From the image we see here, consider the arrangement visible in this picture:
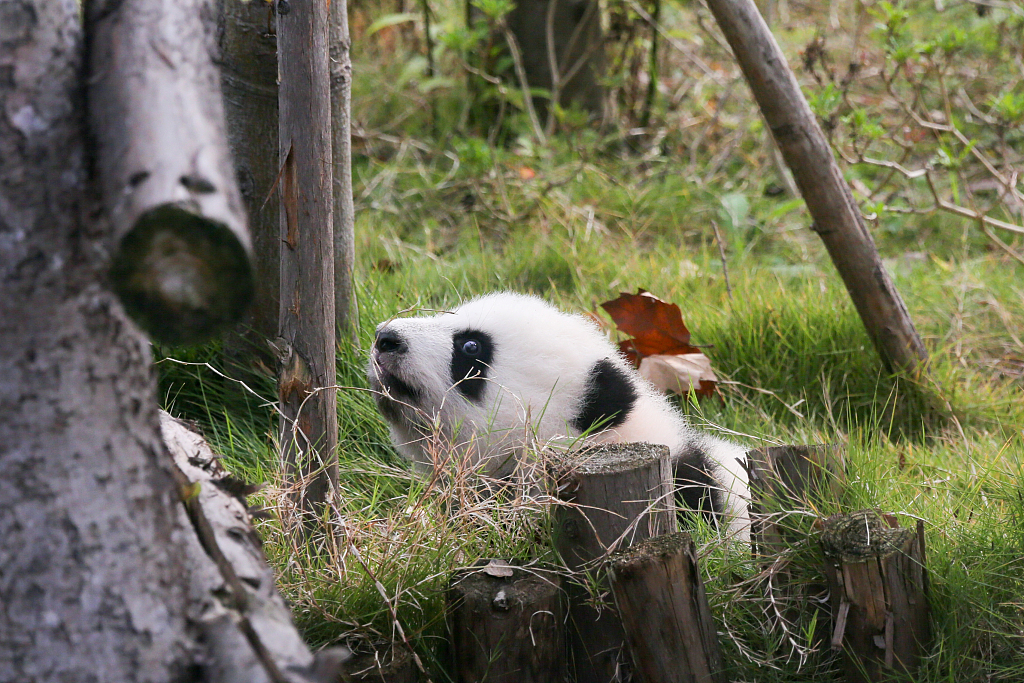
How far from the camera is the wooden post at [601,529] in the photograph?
82.3 inches

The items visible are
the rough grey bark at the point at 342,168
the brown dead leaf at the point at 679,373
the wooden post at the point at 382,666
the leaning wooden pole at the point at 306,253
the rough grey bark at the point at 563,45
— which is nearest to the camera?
the wooden post at the point at 382,666

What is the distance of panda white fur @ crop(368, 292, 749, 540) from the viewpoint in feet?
8.55

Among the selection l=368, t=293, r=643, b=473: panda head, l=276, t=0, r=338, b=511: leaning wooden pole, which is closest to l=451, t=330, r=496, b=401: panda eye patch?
l=368, t=293, r=643, b=473: panda head

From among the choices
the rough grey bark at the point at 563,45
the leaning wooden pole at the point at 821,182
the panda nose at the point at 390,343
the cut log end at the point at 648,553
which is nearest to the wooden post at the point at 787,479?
the cut log end at the point at 648,553

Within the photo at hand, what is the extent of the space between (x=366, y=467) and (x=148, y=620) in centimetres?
162

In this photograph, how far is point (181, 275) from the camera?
41.1 inches

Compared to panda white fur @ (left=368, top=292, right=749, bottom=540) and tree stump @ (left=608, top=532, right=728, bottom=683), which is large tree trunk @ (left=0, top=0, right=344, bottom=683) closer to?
tree stump @ (left=608, top=532, right=728, bottom=683)

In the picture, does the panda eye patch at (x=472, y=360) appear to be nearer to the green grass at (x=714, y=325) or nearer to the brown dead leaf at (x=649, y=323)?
the green grass at (x=714, y=325)

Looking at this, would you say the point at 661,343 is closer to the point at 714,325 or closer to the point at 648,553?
the point at 714,325

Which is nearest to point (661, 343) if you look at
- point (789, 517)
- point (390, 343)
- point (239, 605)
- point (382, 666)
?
point (390, 343)

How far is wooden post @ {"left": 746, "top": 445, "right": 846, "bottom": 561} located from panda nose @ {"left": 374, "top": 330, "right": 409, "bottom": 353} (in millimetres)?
1011

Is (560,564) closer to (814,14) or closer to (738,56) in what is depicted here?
(738,56)

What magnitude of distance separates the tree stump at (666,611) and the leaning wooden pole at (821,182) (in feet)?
6.03

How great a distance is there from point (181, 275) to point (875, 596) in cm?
159
